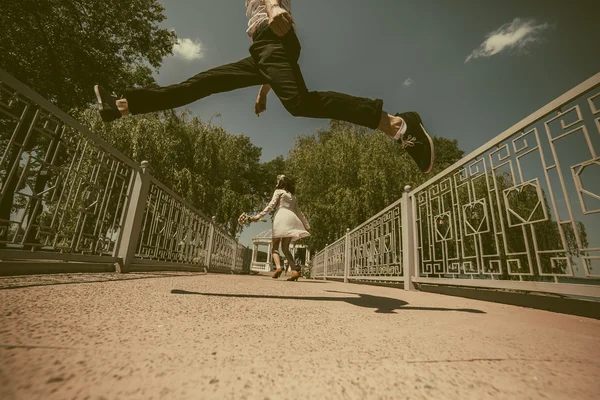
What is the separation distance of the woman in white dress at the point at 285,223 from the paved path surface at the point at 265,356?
3575mm

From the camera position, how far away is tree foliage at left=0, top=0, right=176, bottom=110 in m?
10.0

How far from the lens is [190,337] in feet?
2.83

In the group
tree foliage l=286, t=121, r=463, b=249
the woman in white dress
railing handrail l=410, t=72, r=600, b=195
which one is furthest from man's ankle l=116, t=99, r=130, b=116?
tree foliage l=286, t=121, r=463, b=249

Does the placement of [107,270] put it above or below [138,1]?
below

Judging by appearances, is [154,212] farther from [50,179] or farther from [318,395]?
[318,395]

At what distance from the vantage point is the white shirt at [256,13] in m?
2.08

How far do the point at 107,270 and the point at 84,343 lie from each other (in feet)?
10.0

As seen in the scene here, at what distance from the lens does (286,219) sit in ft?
16.4

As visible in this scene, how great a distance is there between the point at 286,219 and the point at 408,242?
2090mm

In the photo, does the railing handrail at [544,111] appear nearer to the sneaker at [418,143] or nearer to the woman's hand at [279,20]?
the sneaker at [418,143]

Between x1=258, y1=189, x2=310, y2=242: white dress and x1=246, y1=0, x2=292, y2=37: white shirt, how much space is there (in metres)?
2.90

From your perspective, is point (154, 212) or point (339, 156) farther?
point (339, 156)

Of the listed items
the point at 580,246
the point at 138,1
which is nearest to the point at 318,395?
the point at 580,246

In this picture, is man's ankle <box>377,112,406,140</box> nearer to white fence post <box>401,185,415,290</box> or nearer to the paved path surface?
the paved path surface
